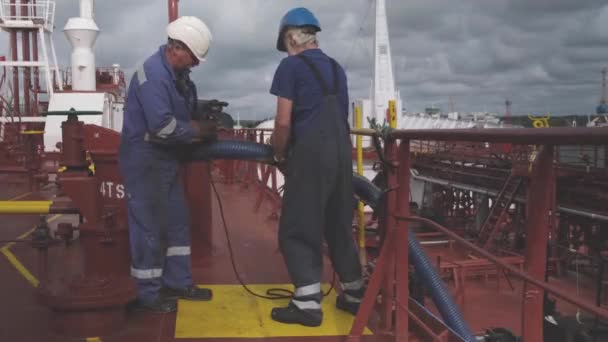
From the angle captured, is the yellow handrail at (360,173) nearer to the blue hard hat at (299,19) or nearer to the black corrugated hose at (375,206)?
the black corrugated hose at (375,206)

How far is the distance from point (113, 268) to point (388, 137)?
2.17 metres

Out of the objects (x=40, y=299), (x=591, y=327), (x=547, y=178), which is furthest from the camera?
(x=591, y=327)

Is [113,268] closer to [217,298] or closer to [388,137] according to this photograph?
[217,298]

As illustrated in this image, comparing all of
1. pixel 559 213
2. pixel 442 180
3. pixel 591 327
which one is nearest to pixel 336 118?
pixel 591 327

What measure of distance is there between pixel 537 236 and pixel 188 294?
2.57 metres

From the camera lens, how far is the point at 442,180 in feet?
77.3

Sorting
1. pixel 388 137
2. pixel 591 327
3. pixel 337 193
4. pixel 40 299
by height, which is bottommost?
pixel 591 327

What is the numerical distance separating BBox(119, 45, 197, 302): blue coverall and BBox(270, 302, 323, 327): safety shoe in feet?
2.61

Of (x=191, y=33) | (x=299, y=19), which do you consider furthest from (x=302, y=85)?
(x=191, y=33)

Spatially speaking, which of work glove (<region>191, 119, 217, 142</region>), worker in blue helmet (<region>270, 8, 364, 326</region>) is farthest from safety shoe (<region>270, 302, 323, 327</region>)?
work glove (<region>191, 119, 217, 142</region>)

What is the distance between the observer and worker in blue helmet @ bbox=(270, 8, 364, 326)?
10.6 feet

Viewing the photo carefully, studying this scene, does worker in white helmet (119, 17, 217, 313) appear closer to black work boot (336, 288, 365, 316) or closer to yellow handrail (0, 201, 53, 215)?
yellow handrail (0, 201, 53, 215)

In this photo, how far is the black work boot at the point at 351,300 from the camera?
142 inches

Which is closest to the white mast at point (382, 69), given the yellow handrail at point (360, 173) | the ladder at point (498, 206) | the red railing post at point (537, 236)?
the ladder at point (498, 206)
